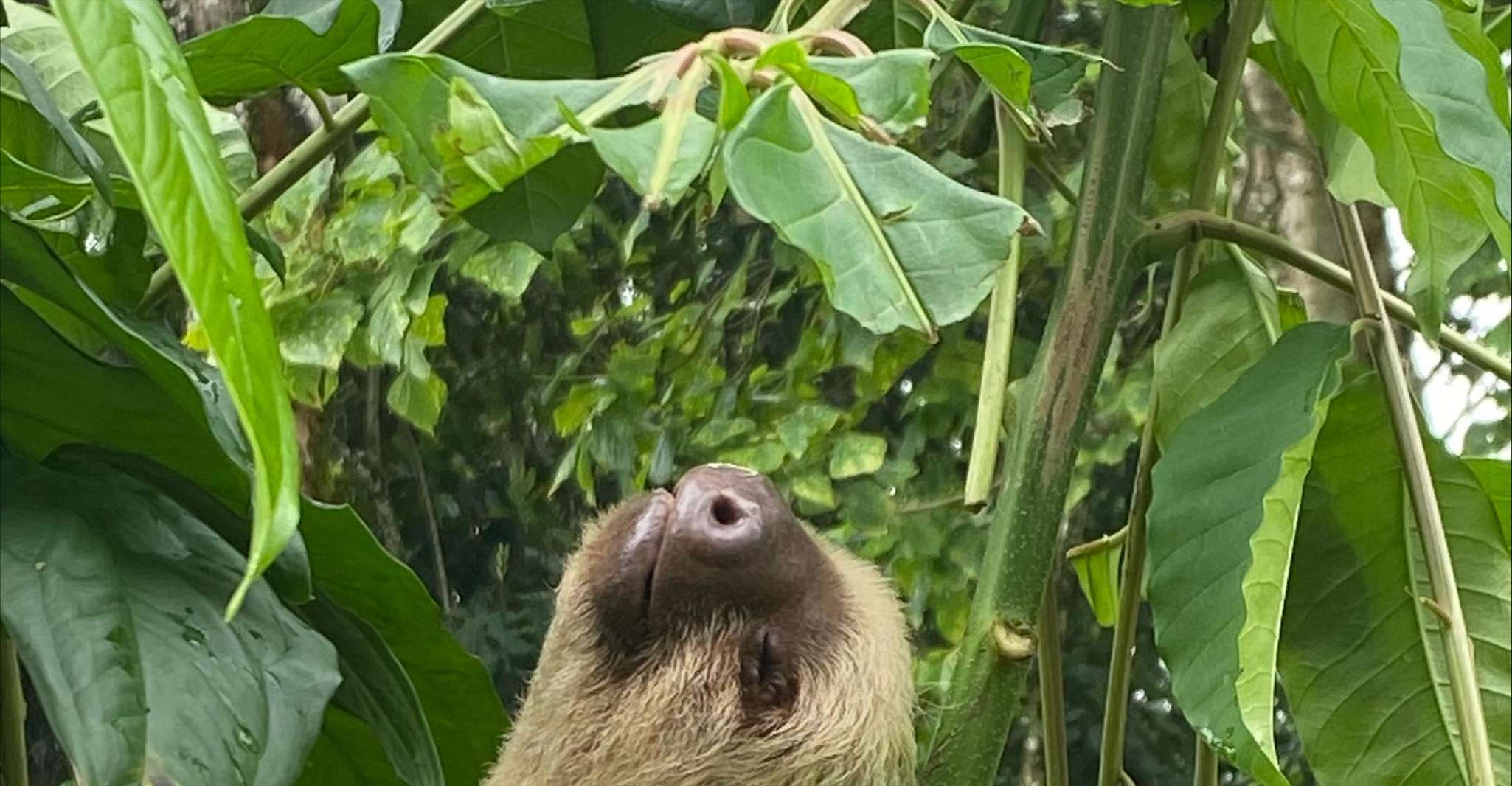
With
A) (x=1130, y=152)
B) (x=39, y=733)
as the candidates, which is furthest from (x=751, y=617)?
(x=39, y=733)

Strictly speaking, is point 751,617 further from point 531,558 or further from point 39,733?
point 531,558

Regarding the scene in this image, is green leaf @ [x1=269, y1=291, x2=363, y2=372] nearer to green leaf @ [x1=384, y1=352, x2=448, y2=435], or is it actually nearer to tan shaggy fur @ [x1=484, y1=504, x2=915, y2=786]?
green leaf @ [x1=384, y1=352, x2=448, y2=435]

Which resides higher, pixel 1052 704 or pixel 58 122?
pixel 58 122

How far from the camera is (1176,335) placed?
41.2 inches

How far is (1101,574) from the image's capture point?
3.81 feet

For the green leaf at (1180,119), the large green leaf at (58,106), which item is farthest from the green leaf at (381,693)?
the green leaf at (1180,119)

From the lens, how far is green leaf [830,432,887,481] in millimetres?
2219

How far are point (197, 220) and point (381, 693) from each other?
0.52 metres

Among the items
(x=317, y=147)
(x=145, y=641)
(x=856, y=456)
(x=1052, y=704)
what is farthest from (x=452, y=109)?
(x=856, y=456)

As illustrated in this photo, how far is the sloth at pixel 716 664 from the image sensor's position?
1007 mm

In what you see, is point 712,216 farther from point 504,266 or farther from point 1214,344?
point 504,266

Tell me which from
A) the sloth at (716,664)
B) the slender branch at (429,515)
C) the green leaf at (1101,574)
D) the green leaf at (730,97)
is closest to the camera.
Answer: the green leaf at (730,97)

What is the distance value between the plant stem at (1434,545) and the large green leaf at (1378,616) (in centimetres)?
3

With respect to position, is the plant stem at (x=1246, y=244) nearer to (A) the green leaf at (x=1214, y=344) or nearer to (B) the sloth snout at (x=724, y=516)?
(A) the green leaf at (x=1214, y=344)
